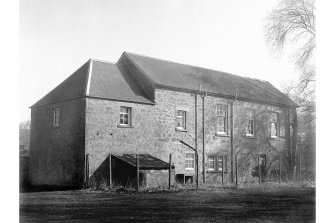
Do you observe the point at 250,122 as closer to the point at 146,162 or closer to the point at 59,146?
the point at 146,162

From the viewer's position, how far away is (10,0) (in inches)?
419

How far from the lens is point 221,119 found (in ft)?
88.2

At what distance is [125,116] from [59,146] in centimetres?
378

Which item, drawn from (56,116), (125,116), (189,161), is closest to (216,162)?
(189,161)

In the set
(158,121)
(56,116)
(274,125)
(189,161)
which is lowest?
(189,161)

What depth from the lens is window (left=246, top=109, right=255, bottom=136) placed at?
28.1 m

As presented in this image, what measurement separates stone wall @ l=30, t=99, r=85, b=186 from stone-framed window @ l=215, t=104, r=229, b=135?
29.7 ft

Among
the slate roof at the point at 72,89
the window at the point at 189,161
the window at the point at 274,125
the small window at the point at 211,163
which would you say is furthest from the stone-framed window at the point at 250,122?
the slate roof at the point at 72,89

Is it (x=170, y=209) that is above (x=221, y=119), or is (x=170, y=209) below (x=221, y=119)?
below

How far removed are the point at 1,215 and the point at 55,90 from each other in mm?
15027

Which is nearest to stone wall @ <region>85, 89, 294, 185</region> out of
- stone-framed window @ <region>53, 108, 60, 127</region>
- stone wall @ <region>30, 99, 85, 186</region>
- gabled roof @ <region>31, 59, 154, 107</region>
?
gabled roof @ <region>31, 59, 154, 107</region>
